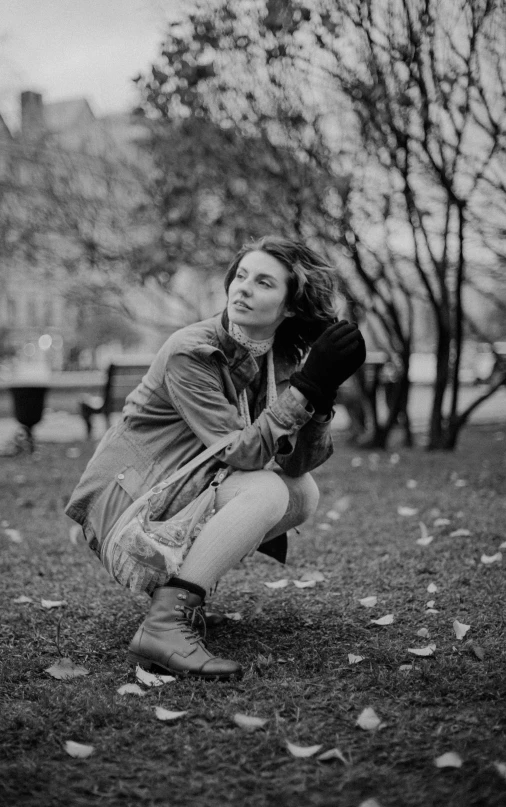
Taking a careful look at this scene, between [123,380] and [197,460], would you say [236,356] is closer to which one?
[197,460]

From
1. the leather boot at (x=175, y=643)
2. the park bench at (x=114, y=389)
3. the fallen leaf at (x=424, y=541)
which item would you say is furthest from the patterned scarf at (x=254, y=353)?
the park bench at (x=114, y=389)

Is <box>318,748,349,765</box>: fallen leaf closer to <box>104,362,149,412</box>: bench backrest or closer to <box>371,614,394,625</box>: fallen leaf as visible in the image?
<box>371,614,394,625</box>: fallen leaf

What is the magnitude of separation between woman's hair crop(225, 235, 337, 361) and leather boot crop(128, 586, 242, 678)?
0.97 meters

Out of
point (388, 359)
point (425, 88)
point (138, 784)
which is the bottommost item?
point (388, 359)

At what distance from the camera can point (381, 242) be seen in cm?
934

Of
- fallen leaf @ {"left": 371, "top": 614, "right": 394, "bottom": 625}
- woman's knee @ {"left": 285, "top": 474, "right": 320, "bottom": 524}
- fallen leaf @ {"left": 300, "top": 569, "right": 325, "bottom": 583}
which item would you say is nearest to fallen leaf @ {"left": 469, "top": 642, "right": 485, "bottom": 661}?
fallen leaf @ {"left": 371, "top": 614, "right": 394, "bottom": 625}

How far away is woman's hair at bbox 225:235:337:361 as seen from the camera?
301 centimetres

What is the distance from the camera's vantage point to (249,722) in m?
2.32

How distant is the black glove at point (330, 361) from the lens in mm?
2699

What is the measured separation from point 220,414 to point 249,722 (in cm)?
93

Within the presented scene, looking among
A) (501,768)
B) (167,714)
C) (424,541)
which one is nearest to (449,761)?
(501,768)

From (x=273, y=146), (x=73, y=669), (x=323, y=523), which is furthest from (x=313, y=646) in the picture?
(x=273, y=146)

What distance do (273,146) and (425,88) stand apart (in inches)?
75.8

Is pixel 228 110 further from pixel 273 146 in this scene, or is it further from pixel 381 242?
pixel 381 242
